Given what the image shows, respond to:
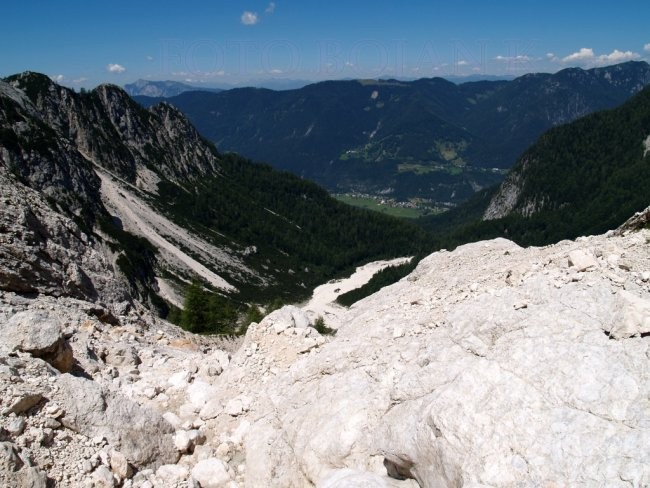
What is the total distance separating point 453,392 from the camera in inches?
478

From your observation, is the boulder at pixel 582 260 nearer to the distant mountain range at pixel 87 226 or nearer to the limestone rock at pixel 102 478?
the limestone rock at pixel 102 478

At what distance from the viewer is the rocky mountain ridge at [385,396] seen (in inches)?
428

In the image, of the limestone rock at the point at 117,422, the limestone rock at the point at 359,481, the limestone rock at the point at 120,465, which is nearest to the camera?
the limestone rock at the point at 359,481

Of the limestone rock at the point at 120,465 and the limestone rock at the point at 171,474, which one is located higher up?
the limestone rock at the point at 120,465

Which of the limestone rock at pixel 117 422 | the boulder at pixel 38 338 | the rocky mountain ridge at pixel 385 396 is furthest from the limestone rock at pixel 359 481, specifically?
the boulder at pixel 38 338

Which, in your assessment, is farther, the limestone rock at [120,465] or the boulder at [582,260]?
the boulder at [582,260]

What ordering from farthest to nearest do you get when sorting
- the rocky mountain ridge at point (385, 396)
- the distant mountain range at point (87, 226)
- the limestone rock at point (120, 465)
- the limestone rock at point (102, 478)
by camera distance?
1. the distant mountain range at point (87, 226)
2. the limestone rock at point (120, 465)
3. the limestone rock at point (102, 478)
4. the rocky mountain ridge at point (385, 396)

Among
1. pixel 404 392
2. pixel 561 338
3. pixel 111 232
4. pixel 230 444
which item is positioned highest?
pixel 561 338

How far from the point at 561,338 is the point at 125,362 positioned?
18.7m

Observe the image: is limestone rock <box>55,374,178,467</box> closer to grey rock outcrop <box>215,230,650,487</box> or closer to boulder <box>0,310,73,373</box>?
boulder <box>0,310,73,373</box>

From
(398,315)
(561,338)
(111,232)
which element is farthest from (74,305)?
(111,232)

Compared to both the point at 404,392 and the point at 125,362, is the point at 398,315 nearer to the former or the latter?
the point at 404,392

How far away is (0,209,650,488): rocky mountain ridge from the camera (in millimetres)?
10867

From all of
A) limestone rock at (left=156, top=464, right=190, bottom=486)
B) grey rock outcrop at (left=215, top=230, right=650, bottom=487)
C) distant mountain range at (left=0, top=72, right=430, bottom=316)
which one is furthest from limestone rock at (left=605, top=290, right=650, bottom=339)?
distant mountain range at (left=0, top=72, right=430, bottom=316)
